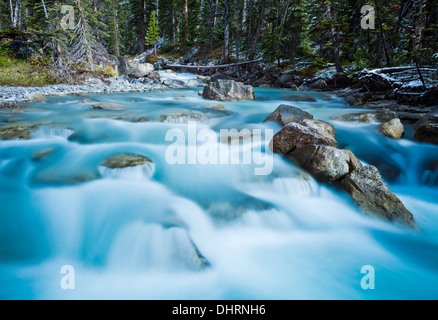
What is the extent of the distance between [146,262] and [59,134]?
4519 mm

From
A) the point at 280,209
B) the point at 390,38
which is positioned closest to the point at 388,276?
the point at 280,209

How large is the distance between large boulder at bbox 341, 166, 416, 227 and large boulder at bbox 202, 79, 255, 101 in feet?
24.5

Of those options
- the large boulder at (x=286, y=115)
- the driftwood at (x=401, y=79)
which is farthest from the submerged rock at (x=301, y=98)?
the large boulder at (x=286, y=115)

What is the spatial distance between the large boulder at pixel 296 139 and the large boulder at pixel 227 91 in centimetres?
600

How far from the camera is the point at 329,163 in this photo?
3.57 m

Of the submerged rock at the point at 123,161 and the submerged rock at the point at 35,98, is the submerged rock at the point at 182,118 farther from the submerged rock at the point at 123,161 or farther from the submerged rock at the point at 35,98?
the submerged rock at the point at 35,98

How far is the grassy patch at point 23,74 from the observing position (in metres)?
10.4

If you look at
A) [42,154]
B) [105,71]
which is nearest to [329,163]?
[42,154]

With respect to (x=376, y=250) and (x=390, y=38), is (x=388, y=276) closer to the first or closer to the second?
(x=376, y=250)

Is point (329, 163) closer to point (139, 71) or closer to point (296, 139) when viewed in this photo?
point (296, 139)

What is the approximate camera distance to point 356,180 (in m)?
3.31

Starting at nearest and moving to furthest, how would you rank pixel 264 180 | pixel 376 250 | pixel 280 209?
pixel 376 250 → pixel 280 209 → pixel 264 180

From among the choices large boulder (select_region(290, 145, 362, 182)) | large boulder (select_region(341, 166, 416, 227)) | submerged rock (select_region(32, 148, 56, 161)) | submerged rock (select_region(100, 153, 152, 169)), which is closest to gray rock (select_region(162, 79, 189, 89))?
submerged rock (select_region(32, 148, 56, 161))

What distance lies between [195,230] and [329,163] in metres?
2.43
